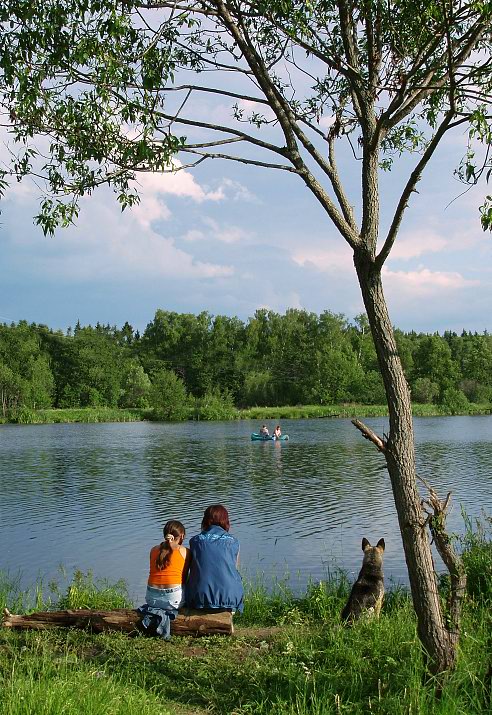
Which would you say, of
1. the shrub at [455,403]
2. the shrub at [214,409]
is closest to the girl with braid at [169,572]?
the shrub at [214,409]

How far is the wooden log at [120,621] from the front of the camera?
6.32 metres

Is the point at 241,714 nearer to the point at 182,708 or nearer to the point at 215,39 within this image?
the point at 182,708

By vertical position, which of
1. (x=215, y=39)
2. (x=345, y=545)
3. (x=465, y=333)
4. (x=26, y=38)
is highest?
(x=465, y=333)

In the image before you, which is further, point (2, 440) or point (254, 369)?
point (254, 369)

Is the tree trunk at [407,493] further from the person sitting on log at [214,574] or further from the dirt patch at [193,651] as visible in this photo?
the person sitting on log at [214,574]

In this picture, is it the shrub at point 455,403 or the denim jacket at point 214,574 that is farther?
the shrub at point 455,403

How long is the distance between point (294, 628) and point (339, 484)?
1527 cm

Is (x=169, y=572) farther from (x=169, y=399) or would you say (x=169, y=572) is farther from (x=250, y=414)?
(x=250, y=414)

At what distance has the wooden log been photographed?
20.7 ft

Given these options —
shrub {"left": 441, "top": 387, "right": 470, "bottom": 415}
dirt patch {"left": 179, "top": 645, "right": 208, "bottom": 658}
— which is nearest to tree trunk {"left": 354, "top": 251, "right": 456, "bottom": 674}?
dirt patch {"left": 179, "top": 645, "right": 208, "bottom": 658}

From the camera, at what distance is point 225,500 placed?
62.1 ft

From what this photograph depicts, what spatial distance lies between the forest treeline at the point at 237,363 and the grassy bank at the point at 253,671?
7076cm

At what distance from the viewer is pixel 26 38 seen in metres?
5.43

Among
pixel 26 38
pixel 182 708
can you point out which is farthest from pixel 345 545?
pixel 26 38
